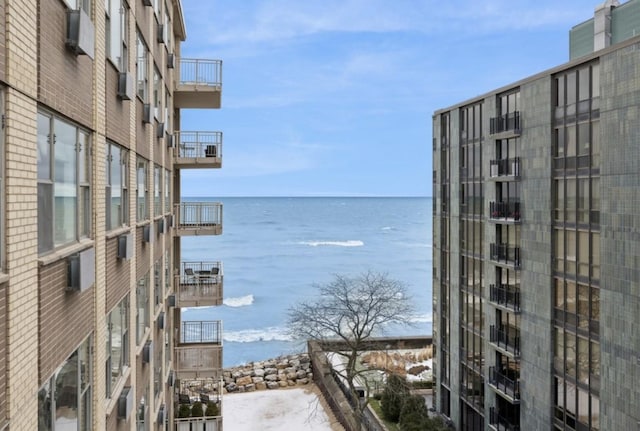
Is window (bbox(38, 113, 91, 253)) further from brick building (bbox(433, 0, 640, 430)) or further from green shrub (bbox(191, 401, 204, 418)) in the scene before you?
green shrub (bbox(191, 401, 204, 418))

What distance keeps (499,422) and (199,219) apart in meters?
13.5

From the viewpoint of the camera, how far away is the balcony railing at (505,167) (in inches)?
772

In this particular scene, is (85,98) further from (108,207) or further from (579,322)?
(579,322)

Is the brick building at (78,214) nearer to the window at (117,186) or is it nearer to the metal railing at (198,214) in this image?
the window at (117,186)

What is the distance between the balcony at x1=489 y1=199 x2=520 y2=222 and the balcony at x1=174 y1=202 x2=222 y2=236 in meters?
10.2

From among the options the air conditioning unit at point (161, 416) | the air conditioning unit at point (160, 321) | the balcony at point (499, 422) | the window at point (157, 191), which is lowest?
the balcony at point (499, 422)

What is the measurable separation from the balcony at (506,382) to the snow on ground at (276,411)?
27.3 ft

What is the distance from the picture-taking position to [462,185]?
79.8 feet

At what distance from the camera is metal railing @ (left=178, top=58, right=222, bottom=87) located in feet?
60.0

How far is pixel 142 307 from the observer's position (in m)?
11.7

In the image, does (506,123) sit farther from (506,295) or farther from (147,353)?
(147,353)

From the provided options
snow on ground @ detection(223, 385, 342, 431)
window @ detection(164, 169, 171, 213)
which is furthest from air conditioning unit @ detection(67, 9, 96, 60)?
snow on ground @ detection(223, 385, 342, 431)

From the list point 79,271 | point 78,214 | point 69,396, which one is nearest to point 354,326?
point 69,396

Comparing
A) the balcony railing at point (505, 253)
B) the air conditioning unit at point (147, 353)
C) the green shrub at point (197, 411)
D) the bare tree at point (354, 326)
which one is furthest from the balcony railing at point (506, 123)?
the green shrub at point (197, 411)
